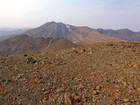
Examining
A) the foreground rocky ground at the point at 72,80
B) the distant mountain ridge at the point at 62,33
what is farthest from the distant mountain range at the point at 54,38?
the foreground rocky ground at the point at 72,80

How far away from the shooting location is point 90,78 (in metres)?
8.13

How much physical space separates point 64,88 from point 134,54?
184 inches

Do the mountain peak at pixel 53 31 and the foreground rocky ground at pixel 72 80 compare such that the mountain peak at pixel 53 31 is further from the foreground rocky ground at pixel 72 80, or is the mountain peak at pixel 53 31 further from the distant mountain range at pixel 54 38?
the foreground rocky ground at pixel 72 80

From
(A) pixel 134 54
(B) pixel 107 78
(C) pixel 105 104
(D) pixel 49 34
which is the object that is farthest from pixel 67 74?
(D) pixel 49 34

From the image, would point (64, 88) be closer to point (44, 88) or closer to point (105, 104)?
point (44, 88)

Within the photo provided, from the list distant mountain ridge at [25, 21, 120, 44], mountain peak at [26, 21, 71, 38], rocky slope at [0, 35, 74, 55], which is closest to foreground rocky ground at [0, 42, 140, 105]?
rocky slope at [0, 35, 74, 55]

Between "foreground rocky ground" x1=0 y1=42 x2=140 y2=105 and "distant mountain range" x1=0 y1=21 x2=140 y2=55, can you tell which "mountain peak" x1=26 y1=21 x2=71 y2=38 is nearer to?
"distant mountain range" x1=0 y1=21 x2=140 y2=55

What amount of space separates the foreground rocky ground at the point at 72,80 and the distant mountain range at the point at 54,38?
101ft

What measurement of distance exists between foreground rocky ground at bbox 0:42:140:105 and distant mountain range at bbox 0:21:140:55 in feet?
101

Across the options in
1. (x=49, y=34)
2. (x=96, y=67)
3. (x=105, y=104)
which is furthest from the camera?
(x=49, y=34)

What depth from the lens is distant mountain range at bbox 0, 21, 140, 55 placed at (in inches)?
2698

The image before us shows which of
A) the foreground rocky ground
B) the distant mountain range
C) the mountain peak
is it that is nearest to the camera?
the foreground rocky ground

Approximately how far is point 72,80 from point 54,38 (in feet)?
207

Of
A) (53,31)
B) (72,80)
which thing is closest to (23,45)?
(53,31)
